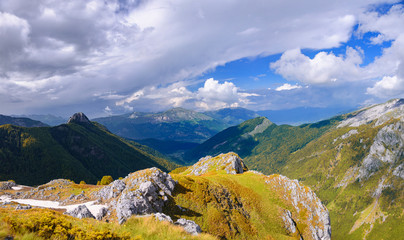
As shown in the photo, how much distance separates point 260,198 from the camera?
66688 mm

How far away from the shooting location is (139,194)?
3925cm

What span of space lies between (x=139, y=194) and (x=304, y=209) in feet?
199

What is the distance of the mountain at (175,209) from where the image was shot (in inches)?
621

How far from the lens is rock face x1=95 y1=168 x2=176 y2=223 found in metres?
35.9

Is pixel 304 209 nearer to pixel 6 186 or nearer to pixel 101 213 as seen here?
pixel 101 213

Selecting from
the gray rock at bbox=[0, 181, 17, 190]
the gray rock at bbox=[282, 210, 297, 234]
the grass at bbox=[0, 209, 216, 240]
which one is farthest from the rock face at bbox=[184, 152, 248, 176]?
the grass at bbox=[0, 209, 216, 240]

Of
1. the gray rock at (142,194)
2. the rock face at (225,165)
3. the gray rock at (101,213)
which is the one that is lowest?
the rock face at (225,165)

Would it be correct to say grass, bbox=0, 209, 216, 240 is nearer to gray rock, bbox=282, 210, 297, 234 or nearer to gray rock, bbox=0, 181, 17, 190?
gray rock, bbox=282, 210, 297, 234

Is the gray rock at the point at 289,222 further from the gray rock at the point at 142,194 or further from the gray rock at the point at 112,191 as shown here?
the gray rock at the point at 112,191

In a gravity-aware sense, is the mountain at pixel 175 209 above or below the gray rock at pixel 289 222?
above

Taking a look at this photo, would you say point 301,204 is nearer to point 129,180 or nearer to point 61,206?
point 129,180

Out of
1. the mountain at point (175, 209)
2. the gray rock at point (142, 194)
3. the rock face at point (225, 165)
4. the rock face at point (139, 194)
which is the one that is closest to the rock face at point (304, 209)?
the mountain at point (175, 209)

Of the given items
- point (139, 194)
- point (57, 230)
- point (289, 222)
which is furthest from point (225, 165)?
point (57, 230)

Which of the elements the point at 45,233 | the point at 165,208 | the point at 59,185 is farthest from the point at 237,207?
the point at 59,185
